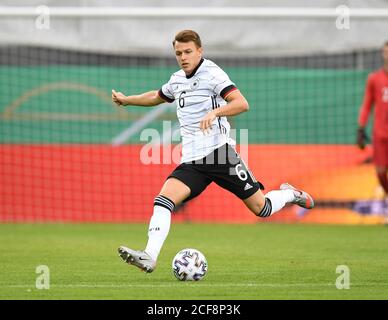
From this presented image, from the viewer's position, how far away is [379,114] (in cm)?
1617

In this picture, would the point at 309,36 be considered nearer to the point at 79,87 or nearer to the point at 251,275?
the point at 79,87

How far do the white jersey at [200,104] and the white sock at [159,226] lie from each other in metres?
0.58

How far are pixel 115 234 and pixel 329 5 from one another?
17.8 ft

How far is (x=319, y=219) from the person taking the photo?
676 inches

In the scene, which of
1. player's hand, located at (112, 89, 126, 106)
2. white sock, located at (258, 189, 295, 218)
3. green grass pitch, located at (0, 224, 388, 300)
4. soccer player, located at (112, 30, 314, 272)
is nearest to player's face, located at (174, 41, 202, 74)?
soccer player, located at (112, 30, 314, 272)

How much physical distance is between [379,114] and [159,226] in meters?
7.98

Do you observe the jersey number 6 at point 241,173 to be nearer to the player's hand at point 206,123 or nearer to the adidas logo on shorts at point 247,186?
the adidas logo on shorts at point 247,186

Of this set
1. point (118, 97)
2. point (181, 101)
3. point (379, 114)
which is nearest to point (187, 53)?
point (181, 101)

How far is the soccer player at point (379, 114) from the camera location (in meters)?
15.7

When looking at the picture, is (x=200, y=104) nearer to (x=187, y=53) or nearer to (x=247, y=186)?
(x=187, y=53)

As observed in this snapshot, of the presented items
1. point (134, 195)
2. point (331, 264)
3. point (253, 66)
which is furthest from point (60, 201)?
point (331, 264)

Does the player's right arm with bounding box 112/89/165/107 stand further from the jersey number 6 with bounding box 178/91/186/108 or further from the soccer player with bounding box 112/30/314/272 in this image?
the jersey number 6 with bounding box 178/91/186/108

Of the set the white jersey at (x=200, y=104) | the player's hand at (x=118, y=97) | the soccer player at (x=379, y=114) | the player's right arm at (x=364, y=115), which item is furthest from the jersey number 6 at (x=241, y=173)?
the soccer player at (x=379, y=114)
